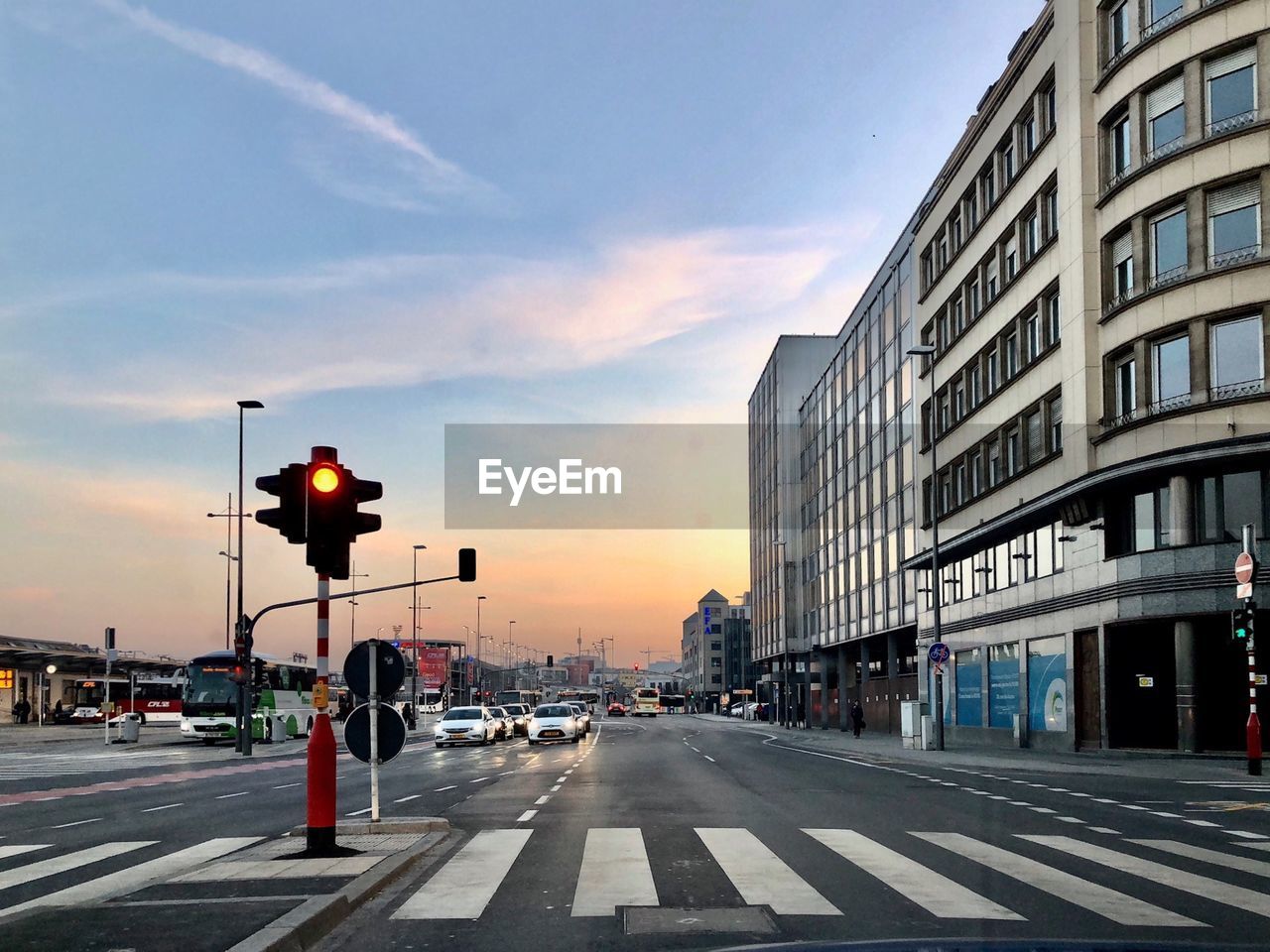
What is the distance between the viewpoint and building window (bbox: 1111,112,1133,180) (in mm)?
34781

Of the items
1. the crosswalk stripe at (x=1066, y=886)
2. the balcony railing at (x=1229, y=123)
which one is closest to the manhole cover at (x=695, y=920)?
the crosswalk stripe at (x=1066, y=886)

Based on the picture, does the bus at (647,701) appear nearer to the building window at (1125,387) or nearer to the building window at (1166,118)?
the building window at (1125,387)

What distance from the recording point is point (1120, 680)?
35.2 meters

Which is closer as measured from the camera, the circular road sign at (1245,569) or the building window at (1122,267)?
the circular road sign at (1245,569)

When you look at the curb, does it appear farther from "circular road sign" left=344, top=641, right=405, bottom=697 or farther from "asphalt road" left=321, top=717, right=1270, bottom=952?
"circular road sign" left=344, top=641, right=405, bottom=697

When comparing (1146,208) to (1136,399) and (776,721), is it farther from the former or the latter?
(776,721)

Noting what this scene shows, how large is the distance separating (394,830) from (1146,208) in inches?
1076

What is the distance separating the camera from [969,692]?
1909 inches

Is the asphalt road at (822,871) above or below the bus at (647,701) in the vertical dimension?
above

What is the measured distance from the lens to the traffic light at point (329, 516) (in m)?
11.9

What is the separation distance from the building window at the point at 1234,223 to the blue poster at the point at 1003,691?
16.3 meters

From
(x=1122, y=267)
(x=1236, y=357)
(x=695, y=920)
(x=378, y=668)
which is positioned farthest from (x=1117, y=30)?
(x=695, y=920)

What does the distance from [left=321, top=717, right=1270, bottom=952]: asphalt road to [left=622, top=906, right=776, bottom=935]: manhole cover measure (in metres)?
0.02

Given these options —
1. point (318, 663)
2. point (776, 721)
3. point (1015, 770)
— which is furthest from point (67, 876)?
point (776, 721)
